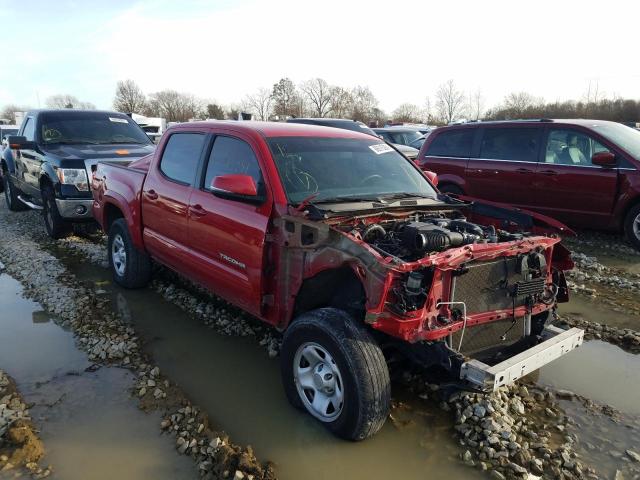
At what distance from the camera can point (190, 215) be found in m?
4.41

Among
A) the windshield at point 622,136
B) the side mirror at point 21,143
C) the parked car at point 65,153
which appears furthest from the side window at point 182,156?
the windshield at point 622,136

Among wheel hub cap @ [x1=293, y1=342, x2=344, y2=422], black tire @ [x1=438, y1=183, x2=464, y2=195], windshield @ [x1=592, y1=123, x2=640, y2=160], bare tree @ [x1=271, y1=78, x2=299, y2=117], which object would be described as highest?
bare tree @ [x1=271, y1=78, x2=299, y2=117]

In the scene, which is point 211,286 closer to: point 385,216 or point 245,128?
point 245,128

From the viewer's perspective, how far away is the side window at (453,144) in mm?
8906

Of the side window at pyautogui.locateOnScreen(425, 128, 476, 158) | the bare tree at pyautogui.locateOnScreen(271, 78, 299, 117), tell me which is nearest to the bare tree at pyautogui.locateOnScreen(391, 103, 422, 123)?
the bare tree at pyautogui.locateOnScreen(271, 78, 299, 117)

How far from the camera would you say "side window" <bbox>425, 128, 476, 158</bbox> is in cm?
891

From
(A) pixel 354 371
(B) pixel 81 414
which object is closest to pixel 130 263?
(B) pixel 81 414

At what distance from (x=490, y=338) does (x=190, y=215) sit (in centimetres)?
263

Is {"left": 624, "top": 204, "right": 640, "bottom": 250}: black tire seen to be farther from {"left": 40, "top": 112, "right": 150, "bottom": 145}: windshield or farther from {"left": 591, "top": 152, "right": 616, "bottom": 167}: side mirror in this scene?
{"left": 40, "top": 112, "right": 150, "bottom": 145}: windshield

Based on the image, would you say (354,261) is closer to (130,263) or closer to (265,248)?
A: (265,248)

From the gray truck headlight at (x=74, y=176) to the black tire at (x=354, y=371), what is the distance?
557 cm

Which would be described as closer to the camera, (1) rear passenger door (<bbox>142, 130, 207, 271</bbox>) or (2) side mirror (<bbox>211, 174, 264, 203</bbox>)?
(2) side mirror (<bbox>211, 174, 264, 203</bbox>)

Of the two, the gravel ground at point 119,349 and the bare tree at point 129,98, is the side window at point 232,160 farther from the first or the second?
the bare tree at point 129,98

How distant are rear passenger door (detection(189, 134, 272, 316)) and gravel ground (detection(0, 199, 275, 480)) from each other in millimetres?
828
